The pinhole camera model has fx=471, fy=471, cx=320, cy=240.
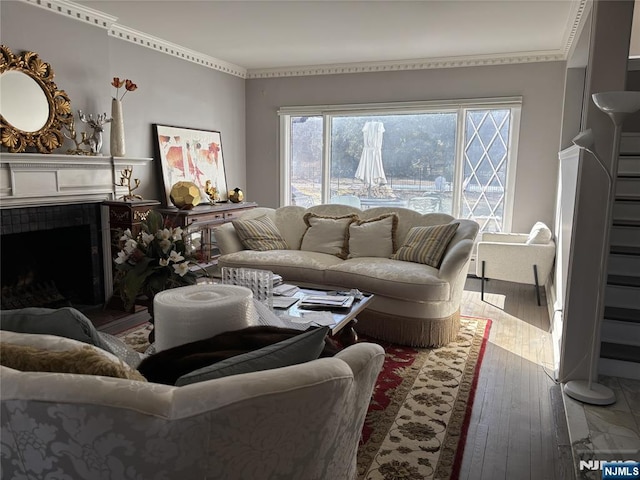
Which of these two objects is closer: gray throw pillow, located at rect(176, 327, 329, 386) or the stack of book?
gray throw pillow, located at rect(176, 327, 329, 386)

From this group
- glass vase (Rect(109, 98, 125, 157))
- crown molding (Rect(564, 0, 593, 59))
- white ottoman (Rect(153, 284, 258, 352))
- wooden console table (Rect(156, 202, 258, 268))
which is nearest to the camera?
white ottoman (Rect(153, 284, 258, 352))

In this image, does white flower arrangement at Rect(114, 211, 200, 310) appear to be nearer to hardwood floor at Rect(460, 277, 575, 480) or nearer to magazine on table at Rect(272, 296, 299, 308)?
magazine on table at Rect(272, 296, 299, 308)

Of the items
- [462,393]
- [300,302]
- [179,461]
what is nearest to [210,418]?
[179,461]

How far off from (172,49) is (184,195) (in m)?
1.64

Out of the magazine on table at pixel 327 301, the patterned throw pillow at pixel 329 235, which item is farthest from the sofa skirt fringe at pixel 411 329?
the patterned throw pillow at pixel 329 235

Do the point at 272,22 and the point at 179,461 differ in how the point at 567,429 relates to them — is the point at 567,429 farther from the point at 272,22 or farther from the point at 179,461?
the point at 272,22

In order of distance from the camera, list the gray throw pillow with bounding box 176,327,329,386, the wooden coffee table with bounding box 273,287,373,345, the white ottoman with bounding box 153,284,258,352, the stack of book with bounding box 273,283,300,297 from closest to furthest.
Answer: the gray throw pillow with bounding box 176,327,329,386
the white ottoman with bounding box 153,284,258,352
the wooden coffee table with bounding box 273,287,373,345
the stack of book with bounding box 273,283,300,297

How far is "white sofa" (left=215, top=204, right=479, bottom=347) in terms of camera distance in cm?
330

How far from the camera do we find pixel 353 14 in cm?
390

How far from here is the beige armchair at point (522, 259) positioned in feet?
13.9

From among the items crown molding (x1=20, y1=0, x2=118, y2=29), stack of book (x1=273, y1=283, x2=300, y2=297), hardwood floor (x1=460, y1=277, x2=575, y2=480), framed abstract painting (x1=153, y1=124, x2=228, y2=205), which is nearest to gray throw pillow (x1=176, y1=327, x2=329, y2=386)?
hardwood floor (x1=460, y1=277, x2=575, y2=480)

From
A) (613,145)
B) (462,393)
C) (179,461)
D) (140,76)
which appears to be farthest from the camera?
(140,76)

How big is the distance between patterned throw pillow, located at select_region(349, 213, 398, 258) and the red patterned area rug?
88 cm

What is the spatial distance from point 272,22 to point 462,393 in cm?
337
